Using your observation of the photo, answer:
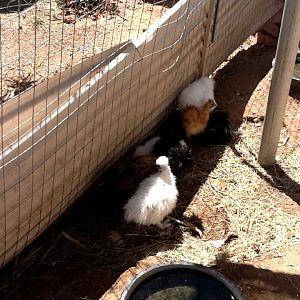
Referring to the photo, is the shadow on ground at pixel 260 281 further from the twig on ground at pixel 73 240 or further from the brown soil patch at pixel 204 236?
the twig on ground at pixel 73 240

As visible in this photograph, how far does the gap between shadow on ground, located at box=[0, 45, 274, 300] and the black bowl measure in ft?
0.87

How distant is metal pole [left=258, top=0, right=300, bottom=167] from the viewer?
3.56m

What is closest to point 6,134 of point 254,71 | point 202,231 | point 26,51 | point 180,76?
point 202,231

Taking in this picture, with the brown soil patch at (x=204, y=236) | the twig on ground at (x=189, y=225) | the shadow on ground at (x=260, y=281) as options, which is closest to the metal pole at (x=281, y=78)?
the brown soil patch at (x=204, y=236)

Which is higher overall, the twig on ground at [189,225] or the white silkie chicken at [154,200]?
the white silkie chicken at [154,200]

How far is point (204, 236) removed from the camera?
3445 millimetres

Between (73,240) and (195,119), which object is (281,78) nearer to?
(195,119)

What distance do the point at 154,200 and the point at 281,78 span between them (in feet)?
3.84

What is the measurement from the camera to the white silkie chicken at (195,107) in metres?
4.21

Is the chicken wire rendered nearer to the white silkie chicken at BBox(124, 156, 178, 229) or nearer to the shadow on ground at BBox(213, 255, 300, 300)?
the white silkie chicken at BBox(124, 156, 178, 229)

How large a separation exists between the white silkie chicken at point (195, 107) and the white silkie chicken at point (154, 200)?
0.79 meters

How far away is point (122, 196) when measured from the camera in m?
3.54

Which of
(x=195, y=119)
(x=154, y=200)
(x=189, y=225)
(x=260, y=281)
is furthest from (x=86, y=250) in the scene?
(x=195, y=119)

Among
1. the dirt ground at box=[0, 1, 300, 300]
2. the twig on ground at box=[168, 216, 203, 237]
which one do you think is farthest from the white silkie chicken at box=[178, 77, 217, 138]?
the twig on ground at box=[168, 216, 203, 237]
